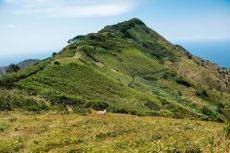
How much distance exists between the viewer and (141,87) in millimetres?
92000

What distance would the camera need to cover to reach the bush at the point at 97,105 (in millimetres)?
56938

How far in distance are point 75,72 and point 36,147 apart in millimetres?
49464

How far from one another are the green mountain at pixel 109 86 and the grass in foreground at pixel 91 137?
11760 millimetres

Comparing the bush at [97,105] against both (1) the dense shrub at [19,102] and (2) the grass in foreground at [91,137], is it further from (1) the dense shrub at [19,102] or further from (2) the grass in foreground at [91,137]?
(2) the grass in foreground at [91,137]

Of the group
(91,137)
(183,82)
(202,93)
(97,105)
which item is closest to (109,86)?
(97,105)

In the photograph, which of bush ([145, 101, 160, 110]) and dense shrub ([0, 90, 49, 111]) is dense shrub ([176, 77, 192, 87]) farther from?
dense shrub ([0, 90, 49, 111])

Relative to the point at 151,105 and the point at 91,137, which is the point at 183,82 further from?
the point at 91,137

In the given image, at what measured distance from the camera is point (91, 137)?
30.8 m

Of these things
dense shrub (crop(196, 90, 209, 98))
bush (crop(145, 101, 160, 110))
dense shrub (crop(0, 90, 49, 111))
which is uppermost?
dense shrub (crop(0, 90, 49, 111))

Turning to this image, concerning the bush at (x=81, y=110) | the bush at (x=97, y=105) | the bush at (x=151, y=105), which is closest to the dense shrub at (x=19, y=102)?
the bush at (x=81, y=110)

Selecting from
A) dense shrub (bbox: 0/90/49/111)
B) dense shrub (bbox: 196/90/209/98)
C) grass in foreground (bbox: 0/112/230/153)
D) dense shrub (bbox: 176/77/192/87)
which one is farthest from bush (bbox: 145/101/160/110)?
dense shrub (bbox: 176/77/192/87)

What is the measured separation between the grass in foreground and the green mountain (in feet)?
38.6

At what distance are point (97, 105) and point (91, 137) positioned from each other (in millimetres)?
26705

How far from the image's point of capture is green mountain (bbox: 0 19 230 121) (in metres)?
56.6
